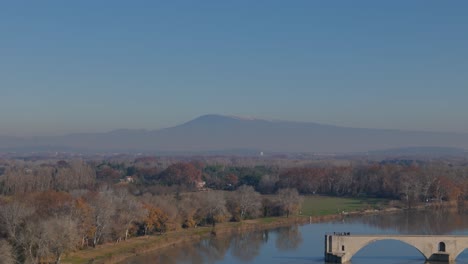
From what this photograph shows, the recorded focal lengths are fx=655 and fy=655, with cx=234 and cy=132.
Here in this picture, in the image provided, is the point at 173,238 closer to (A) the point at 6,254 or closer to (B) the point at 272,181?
(A) the point at 6,254

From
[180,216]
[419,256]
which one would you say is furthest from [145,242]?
[419,256]

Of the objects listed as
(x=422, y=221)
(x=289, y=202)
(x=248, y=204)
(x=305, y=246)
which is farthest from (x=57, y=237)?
(x=422, y=221)

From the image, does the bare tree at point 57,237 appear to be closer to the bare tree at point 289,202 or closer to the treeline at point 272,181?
the bare tree at point 289,202

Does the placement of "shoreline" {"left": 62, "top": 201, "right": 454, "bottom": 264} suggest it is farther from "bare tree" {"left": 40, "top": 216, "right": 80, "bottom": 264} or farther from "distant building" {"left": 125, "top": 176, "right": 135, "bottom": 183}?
"distant building" {"left": 125, "top": 176, "right": 135, "bottom": 183}

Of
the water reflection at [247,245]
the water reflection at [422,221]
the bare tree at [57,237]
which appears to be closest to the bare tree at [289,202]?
the water reflection at [422,221]

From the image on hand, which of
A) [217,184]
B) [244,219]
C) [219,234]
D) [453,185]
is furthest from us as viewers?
[217,184]

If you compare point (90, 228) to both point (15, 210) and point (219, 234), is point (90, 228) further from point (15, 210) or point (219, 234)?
point (219, 234)
